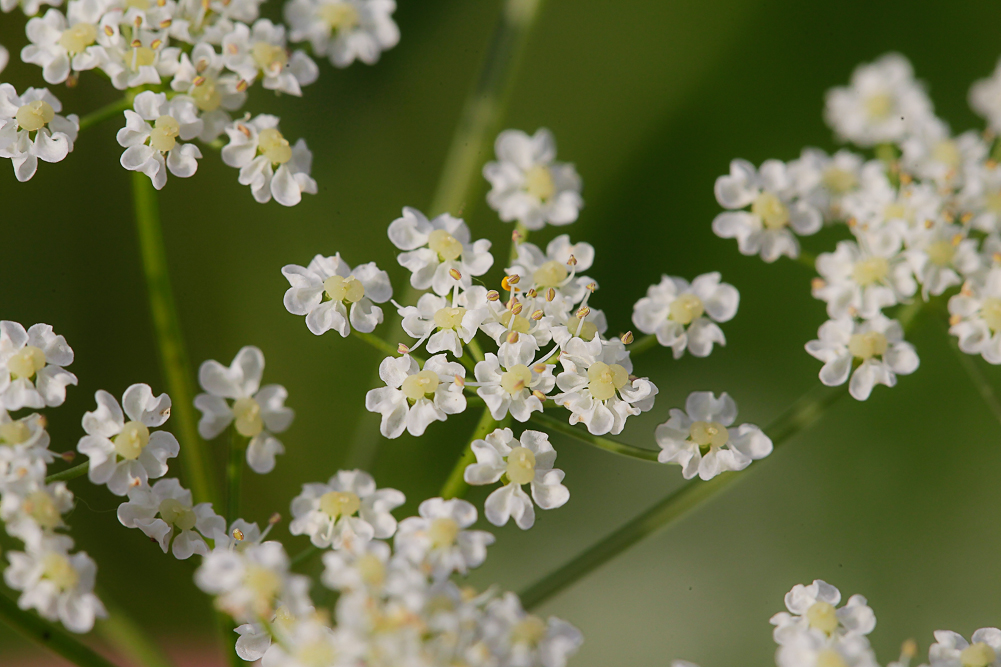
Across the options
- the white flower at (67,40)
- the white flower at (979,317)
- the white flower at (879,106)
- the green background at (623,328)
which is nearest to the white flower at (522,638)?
the white flower at (979,317)

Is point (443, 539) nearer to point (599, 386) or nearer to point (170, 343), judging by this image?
point (599, 386)

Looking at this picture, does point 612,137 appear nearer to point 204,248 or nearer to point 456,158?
point 456,158

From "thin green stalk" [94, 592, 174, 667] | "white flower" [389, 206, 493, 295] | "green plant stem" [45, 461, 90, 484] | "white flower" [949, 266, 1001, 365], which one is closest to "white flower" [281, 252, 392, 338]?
"white flower" [389, 206, 493, 295]

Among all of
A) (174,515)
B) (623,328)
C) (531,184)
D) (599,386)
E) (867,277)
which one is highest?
(623,328)

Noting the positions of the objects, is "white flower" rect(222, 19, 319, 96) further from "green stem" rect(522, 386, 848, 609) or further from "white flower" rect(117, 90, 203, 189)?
"green stem" rect(522, 386, 848, 609)

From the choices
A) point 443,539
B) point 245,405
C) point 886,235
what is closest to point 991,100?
point 886,235

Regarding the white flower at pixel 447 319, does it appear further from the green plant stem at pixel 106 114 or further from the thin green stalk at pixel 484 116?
the green plant stem at pixel 106 114

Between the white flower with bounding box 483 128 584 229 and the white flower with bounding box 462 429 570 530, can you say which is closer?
the white flower with bounding box 462 429 570 530
